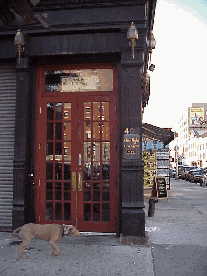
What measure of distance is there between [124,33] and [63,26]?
140 centimetres

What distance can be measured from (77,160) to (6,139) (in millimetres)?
1808

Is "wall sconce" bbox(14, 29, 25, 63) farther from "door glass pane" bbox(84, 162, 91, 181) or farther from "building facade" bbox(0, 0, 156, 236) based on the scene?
"door glass pane" bbox(84, 162, 91, 181)

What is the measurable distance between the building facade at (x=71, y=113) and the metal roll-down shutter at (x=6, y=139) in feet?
0.08

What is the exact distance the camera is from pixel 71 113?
7551 mm

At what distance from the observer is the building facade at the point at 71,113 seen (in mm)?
7047

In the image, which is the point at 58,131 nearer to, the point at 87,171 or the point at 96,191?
the point at 87,171

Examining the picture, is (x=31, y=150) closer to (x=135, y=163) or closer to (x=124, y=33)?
(x=135, y=163)

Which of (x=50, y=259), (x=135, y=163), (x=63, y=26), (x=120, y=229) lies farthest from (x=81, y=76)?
(x=50, y=259)

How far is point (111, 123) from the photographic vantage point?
7.38 meters

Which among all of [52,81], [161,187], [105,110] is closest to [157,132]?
[161,187]

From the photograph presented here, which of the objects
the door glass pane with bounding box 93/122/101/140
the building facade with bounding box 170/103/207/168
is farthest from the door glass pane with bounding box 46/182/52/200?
the building facade with bounding box 170/103/207/168

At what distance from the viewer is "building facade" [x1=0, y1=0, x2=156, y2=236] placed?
23.1 ft

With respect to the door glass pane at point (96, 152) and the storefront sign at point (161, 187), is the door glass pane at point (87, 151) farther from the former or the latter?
the storefront sign at point (161, 187)

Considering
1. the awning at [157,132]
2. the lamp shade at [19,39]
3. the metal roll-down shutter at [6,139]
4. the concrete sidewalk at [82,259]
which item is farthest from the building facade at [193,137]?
the lamp shade at [19,39]
